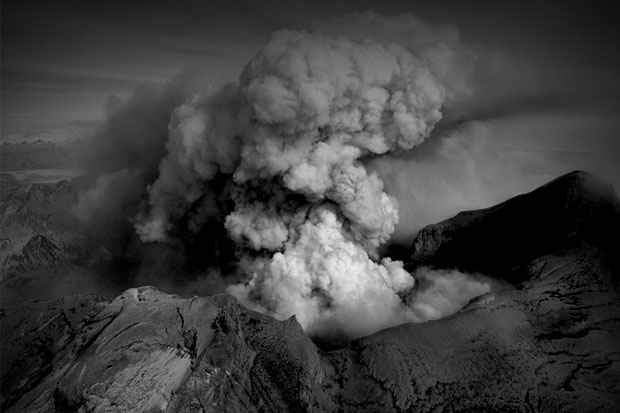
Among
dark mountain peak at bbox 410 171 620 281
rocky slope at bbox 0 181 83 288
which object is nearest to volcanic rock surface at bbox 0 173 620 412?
dark mountain peak at bbox 410 171 620 281

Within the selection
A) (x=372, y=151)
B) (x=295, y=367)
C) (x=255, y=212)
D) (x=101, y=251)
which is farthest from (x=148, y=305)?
(x=101, y=251)

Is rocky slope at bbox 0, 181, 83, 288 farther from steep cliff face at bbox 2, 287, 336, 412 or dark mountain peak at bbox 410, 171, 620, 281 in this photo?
dark mountain peak at bbox 410, 171, 620, 281

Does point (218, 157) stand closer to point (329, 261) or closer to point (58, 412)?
point (329, 261)

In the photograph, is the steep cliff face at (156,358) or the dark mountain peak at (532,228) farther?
the dark mountain peak at (532,228)

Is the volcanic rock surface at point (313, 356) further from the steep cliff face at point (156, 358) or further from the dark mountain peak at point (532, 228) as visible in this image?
the dark mountain peak at point (532, 228)

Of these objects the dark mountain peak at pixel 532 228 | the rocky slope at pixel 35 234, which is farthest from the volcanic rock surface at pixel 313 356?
the rocky slope at pixel 35 234

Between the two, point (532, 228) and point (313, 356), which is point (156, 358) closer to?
point (313, 356)
